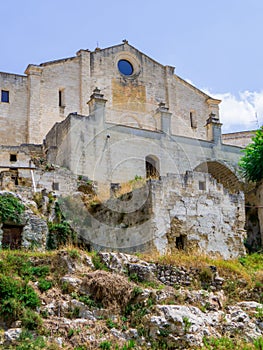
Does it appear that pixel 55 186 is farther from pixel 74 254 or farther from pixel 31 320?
pixel 31 320

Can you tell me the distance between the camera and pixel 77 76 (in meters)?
37.4

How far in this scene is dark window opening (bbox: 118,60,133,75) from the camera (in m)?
38.5

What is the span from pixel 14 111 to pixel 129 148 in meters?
7.90

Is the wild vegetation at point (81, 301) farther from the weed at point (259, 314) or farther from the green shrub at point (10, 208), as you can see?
the green shrub at point (10, 208)

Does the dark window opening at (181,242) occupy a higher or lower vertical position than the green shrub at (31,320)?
higher

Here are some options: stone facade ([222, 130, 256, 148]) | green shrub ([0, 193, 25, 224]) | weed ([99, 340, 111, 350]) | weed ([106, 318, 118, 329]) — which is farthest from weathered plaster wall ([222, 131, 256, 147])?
weed ([99, 340, 111, 350])

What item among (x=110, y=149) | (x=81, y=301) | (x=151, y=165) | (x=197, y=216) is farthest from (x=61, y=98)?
(x=81, y=301)

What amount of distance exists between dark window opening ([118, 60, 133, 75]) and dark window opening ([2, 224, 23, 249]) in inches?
740

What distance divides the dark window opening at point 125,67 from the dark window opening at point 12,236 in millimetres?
18794

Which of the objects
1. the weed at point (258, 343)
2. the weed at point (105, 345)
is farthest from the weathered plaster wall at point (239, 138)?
the weed at point (105, 345)

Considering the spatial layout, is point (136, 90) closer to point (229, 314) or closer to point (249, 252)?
point (249, 252)

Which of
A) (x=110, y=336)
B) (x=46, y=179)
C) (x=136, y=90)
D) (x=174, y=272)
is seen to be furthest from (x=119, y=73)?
(x=110, y=336)

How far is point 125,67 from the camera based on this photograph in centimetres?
3866

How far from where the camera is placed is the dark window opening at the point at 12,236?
2130 centimetres
